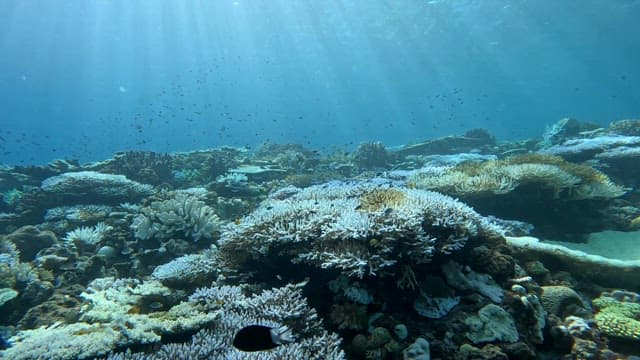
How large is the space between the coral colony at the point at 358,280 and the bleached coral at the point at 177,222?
30 millimetres

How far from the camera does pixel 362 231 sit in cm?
462

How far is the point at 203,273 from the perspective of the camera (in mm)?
5992

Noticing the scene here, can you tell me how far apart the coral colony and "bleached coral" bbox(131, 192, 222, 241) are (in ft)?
0.10

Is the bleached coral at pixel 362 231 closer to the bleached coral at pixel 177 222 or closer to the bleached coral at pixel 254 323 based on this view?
the bleached coral at pixel 254 323

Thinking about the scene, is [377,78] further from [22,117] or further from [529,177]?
[22,117]

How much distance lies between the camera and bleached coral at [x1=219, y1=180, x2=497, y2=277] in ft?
14.9

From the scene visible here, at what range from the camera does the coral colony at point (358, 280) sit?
4223 millimetres

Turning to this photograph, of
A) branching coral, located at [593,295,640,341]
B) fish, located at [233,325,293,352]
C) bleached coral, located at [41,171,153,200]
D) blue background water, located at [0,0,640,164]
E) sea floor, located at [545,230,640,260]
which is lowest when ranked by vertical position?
branching coral, located at [593,295,640,341]

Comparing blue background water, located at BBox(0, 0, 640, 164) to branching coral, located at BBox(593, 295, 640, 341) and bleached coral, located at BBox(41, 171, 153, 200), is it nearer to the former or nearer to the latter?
bleached coral, located at BBox(41, 171, 153, 200)

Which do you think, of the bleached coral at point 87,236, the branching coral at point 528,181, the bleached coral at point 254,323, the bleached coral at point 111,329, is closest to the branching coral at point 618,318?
the branching coral at point 528,181

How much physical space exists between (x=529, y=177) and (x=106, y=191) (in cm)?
1183

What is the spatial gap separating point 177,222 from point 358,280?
511cm

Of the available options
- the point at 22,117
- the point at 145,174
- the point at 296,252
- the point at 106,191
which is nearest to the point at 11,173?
the point at 145,174

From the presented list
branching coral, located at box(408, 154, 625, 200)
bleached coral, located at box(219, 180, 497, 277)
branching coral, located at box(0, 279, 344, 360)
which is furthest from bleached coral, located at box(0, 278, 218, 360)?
branching coral, located at box(408, 154, 625, 200)
